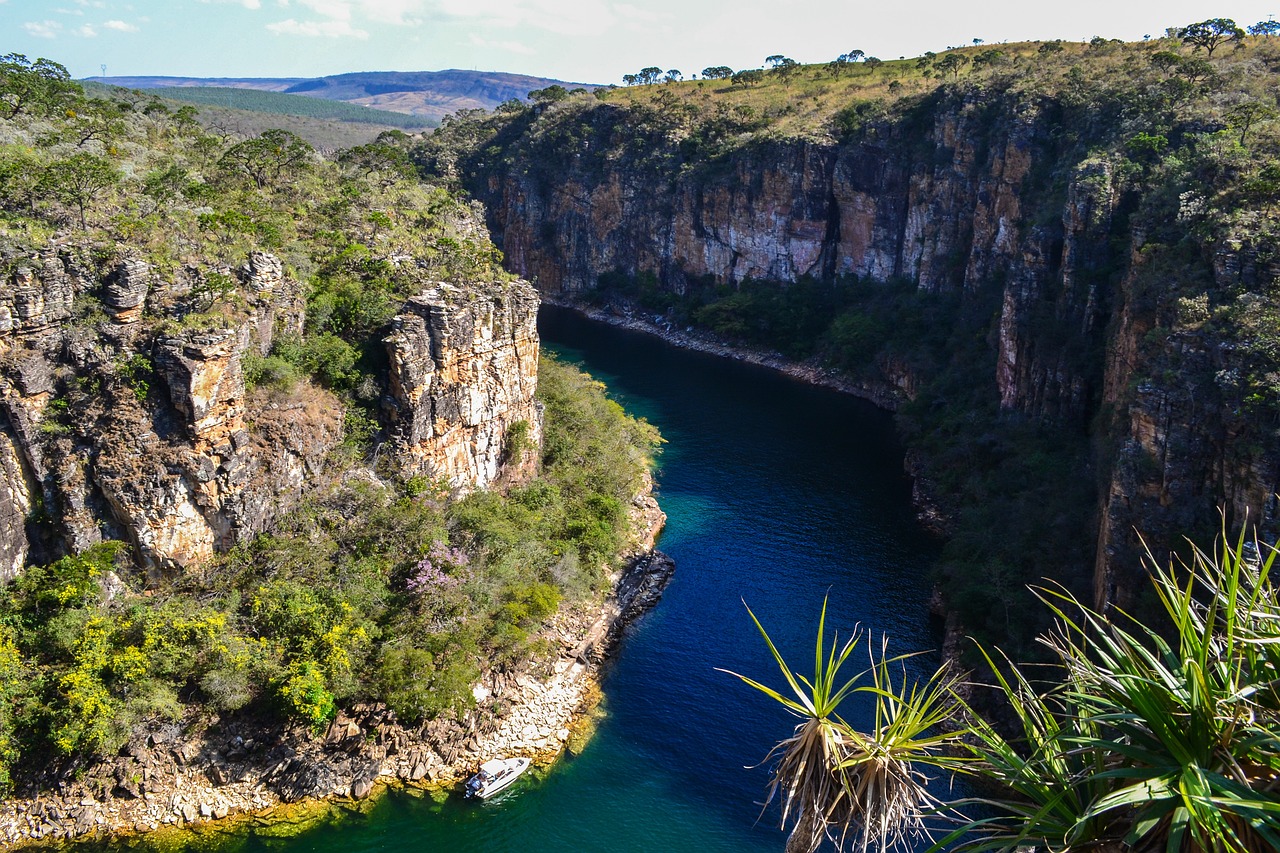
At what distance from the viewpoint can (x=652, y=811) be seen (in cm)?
2653

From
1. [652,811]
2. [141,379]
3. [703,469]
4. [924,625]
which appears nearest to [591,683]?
[652,811]

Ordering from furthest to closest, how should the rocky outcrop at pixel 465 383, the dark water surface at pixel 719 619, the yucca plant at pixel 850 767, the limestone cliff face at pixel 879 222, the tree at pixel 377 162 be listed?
the tree at pixel 377 162 → the limestone cliff face at pixel 879 222 → the rocky outcrop at pixel 465 383 → the dark water surface at pixel 719 619 → the yucca plant at pixel 850 767

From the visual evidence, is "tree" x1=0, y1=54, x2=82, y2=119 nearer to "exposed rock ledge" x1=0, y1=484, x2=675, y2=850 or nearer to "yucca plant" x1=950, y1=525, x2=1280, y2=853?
"exposed rock ledge" x1=0, y1=484, x2=675, y2=850

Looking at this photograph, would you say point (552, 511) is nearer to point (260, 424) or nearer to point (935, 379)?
point (260, 424)

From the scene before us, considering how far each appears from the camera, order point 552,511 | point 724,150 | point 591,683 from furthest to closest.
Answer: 1. point 724,150
2. point 552,511
3. point 591,683

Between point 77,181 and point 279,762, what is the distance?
2084 centimetres

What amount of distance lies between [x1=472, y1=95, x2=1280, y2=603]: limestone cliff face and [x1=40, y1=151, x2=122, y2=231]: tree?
36.3 meters

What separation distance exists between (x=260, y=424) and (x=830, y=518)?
89.7ft

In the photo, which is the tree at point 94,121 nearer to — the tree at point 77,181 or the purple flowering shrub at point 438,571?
the tree at point 77,181

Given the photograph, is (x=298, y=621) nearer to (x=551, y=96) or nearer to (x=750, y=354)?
(x=750, y=354)

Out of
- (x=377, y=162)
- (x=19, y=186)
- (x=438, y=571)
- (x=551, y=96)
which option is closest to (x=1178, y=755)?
(x=438, y=571)

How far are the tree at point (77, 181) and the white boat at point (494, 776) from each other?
21819 mm

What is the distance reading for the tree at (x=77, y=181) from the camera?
100 ft

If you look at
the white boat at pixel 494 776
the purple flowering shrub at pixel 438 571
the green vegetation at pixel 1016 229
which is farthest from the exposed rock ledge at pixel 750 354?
the white boat at pixel 494 776
